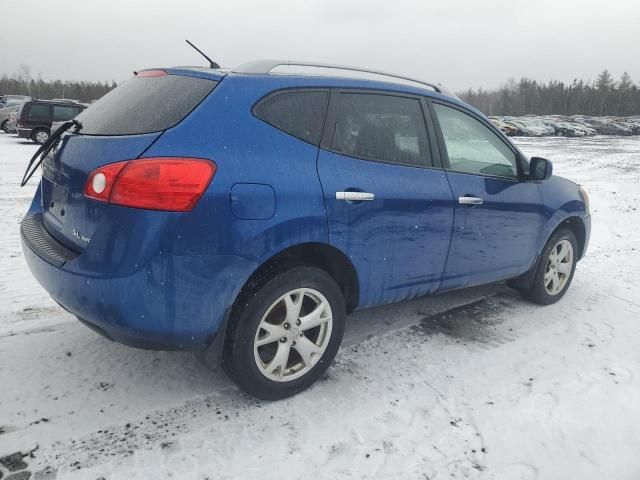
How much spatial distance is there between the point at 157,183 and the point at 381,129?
1471 millimetres

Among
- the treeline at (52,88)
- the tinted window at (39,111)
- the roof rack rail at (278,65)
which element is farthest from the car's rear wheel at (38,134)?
the treeline at (52,88)

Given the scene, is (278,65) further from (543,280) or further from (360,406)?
(543,280)

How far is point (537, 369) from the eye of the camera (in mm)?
3342

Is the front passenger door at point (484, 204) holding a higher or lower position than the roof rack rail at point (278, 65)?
lower

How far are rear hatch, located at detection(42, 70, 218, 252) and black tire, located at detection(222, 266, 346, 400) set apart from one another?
31.8 inches

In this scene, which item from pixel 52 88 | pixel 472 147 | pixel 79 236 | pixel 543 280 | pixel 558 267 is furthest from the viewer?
pixel 52 88

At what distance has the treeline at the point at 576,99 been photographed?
8812cm

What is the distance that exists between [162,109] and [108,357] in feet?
5.11

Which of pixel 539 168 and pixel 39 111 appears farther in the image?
pixel 39 111

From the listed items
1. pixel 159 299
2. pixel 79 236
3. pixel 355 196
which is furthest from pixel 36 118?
pixel 159 299

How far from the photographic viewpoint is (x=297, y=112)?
2764 mm

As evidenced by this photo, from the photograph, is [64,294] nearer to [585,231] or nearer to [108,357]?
[108,357]

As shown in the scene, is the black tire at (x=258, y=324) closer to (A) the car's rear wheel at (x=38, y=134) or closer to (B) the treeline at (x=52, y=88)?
(A) the car's rear wheel at (x=38, y=134)

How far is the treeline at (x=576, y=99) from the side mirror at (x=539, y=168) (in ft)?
294
